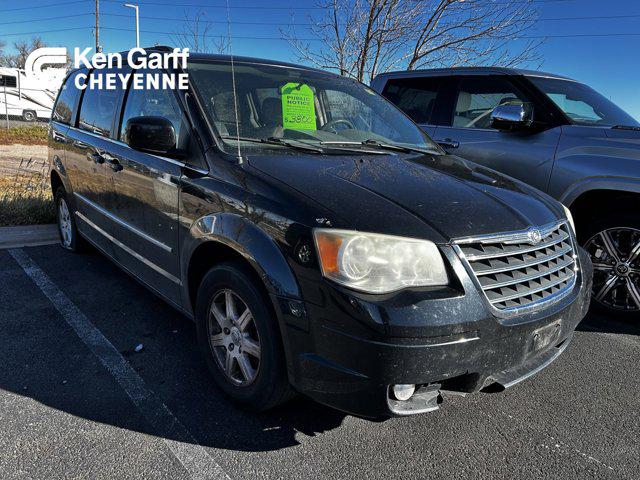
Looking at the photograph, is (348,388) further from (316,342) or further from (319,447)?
(319,447)

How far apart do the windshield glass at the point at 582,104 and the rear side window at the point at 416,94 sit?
1026 millimetres

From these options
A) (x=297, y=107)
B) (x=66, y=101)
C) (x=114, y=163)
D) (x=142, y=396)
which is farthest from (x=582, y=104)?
(x=66, y=101)

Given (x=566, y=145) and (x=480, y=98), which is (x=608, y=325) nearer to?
(x=566, y=145)

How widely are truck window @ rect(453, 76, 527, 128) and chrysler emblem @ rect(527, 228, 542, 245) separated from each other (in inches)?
104

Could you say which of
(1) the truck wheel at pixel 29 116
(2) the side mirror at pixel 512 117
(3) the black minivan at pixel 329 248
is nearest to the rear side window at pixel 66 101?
(3) the black minivan at pixel 329 248

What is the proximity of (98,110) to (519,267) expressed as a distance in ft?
11.8

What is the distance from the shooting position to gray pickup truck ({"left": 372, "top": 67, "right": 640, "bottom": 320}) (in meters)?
3.89

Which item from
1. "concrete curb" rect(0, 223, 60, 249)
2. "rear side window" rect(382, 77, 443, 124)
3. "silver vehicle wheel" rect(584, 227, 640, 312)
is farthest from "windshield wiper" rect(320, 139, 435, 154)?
"concrete curb" rect(0, 223, 60, 249)

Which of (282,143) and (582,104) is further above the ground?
(582,104)

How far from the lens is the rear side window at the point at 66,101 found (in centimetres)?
493

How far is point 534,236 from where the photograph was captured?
242 centimetres

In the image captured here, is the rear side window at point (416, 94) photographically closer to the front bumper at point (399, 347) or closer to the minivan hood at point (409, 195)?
the minivan hood at point (409, 195)

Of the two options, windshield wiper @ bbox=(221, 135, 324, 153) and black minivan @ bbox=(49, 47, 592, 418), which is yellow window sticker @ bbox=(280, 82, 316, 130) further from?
windshield wiper @ bbox=(221, 135, 324, 153)

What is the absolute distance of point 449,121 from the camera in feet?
16.9
